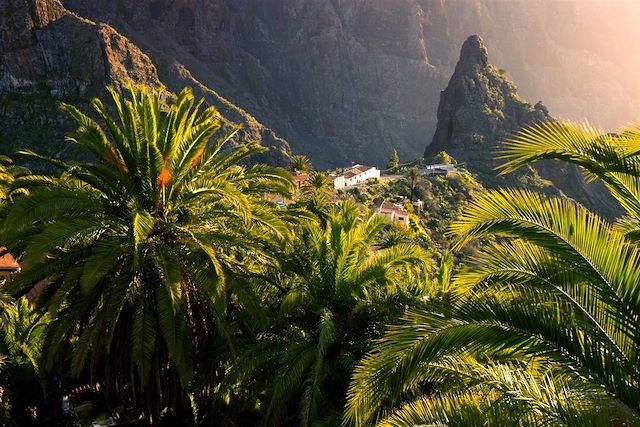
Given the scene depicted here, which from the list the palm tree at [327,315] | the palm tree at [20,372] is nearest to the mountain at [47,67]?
the palm tree at [20,372]

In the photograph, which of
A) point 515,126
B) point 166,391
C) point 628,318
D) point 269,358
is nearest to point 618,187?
point 628,318

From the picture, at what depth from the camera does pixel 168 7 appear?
488ft

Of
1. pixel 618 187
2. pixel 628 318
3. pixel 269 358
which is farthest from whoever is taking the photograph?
pixel 269 358

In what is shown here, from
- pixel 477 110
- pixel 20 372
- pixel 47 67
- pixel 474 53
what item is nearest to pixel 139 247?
pixel 20 372

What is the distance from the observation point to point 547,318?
436cm

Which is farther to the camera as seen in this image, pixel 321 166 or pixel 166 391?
pixel 321 166

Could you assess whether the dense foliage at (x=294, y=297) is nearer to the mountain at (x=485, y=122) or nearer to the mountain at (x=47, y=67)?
the mountain at (x=47, y=67)

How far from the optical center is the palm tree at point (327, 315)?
806 centimetres

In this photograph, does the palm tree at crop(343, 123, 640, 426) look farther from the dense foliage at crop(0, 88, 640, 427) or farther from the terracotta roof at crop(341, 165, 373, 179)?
the terracotta roof at crop(341, 165, 373, 179)

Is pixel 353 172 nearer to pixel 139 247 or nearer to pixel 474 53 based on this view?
pixel 474 53

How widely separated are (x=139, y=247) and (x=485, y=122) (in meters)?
103

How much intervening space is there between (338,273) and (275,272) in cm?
163

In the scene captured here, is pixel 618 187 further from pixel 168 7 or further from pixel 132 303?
pixel 168 7

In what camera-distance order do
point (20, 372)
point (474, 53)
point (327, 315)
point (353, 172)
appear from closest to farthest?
point (327, 315) < point (20, 372) < point (353, 172) < point (474, 53)
